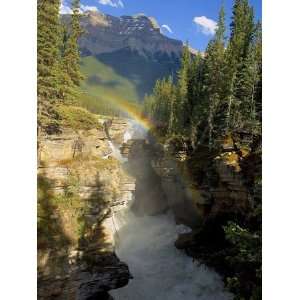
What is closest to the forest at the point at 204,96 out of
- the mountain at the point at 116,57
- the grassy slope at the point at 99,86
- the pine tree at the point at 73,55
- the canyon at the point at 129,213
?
the pine tree at the point at 73,55

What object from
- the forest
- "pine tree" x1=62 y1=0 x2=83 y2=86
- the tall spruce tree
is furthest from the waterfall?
→ "pine tree" x1=62 y1=0 x2=83 y2=86

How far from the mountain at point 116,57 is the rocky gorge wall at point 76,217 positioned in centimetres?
347

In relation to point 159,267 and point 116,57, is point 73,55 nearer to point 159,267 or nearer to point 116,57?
point 116,57

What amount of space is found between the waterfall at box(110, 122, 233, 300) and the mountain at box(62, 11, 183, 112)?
725 cm

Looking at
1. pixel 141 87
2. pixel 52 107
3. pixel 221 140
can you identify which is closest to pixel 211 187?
pixel 221 140

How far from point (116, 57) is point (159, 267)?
34.0 ft

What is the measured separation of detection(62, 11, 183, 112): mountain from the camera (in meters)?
16.1

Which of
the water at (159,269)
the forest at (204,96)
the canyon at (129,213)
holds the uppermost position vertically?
the forest at (204,96)

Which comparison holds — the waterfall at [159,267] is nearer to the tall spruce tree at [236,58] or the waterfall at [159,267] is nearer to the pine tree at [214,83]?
the pine tree at [214,83]

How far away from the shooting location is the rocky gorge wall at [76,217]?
1135 centimetres

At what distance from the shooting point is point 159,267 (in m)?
17.5

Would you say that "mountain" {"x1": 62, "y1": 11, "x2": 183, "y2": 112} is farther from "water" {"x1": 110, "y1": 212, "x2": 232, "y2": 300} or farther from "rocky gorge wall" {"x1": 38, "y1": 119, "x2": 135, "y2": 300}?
"water" {"x1": 110, "y1": 212, "x2": 232, "y2": 300}
